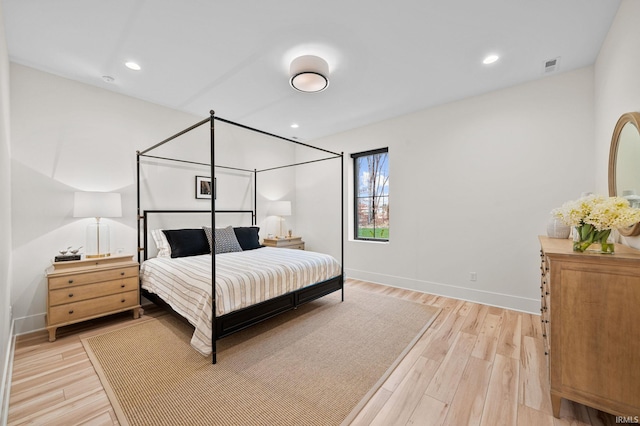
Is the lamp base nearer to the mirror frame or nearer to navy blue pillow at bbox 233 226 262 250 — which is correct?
navy blue pillow at bbox 233 226 262 250

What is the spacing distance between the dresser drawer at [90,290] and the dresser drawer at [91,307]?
40mm

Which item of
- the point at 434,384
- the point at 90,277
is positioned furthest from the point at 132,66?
the point at 434,384

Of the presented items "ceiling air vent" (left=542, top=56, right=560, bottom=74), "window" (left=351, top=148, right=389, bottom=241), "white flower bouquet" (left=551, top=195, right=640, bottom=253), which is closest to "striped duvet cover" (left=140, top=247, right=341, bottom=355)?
"window" (left=351, top=148, right=389, bottom=241)

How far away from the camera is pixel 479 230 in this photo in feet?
11.3

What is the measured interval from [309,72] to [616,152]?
266 centimetres

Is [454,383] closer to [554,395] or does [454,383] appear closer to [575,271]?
[554,395]

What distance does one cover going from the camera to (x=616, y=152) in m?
2.05

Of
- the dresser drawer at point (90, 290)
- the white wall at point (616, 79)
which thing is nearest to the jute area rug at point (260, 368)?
the dresser drawer at point (90, 290)

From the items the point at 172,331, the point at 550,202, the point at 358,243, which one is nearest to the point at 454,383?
the point at 550,202

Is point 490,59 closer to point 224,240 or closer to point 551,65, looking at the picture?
point 551,65

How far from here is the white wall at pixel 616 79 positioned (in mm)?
1774

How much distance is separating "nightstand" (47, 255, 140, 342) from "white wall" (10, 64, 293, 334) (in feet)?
1.48

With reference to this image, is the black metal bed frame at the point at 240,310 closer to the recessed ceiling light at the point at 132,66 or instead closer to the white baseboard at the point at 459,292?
the recessed ceiling light at the point at 132,66

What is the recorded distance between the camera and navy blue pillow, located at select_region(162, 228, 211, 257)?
11.3ft
